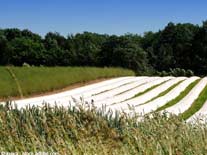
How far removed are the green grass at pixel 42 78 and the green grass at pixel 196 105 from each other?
8.96 metres

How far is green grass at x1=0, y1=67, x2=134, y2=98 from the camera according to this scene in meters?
25.8

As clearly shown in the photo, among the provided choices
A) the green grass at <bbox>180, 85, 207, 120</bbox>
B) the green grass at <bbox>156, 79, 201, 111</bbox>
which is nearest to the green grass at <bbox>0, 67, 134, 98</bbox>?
the green grass at <bbox>156, 79, 201, 111</bbox>

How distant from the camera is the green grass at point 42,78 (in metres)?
25.8

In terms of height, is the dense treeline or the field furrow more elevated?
the dense treeline

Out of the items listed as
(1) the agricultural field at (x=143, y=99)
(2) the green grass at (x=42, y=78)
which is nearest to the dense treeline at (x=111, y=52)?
(2) the green grass at (x=42, y=78)

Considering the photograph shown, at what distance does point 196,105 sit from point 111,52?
193ft

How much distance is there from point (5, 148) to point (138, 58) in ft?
227

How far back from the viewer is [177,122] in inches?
237

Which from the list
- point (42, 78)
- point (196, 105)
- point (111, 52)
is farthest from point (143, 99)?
point (111, 52)

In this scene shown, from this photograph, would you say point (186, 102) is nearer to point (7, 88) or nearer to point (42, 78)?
point (7, 88)

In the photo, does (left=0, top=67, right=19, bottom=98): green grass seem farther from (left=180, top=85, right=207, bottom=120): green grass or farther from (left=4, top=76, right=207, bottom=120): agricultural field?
(left=180, top=85, right=207, bottom=120): green grass

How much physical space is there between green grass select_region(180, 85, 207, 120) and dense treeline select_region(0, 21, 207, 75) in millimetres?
46599

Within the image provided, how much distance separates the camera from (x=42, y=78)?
2916 centimetres

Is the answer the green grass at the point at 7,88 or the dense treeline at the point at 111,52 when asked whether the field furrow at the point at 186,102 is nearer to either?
the green grass at the point at 7,88
